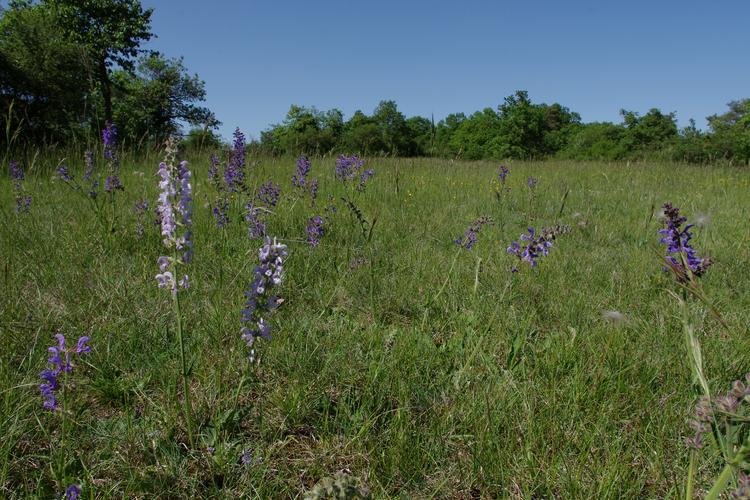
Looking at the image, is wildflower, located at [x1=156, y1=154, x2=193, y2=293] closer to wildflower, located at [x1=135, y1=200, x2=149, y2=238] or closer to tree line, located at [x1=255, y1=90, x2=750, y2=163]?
wildflower, located at [x1=135, y1=200, x2=149, y2=238]

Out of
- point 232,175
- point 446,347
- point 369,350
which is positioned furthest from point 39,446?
point 232,175

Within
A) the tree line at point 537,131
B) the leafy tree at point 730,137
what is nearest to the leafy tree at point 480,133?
the tree line at point 537,131

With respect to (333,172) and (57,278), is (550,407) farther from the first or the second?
(333,172)

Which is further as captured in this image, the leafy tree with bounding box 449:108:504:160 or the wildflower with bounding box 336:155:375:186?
the leafy tree with bounding box 449:108:504:160

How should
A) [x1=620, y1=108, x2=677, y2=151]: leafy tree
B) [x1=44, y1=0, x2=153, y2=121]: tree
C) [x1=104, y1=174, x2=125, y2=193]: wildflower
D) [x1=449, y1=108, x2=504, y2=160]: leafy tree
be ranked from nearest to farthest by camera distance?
[x1=104, y1=174, x2=125, y2=193]: wildflower, [x1=44, y1=0, x2=153, y2=121]: tree, [x1=620, y1=108, x2=677, y2=151]: leafy tree, [x1=449, y1=108, x2=504, y2=160]: leafy tree

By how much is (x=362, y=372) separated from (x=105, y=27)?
3254 cm

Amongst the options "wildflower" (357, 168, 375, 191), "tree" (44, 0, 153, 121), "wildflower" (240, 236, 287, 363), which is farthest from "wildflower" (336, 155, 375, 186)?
"tree" (44, 0, 153, 121)

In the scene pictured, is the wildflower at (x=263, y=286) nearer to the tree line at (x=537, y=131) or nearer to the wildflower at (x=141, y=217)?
the wildflower at (x=141, y=217)

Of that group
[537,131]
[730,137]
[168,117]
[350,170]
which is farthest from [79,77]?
[537,131]

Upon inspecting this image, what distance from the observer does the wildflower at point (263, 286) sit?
1344 millimetres

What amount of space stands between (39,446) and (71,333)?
1.97 feet

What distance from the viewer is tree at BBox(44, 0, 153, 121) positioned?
25375 mm

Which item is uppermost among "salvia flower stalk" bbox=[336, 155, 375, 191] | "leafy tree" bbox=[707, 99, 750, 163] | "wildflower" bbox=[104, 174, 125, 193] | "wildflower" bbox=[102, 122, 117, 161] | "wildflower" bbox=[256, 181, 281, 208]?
"leafy tree" bbox=[707, 99, 750, 163]

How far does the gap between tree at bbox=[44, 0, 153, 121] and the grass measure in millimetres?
27255
